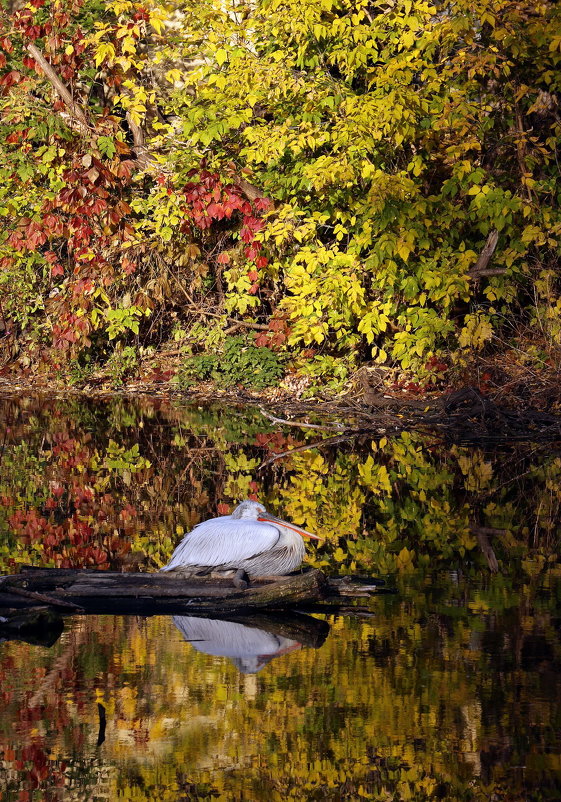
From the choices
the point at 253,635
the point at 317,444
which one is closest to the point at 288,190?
the point at 317,444

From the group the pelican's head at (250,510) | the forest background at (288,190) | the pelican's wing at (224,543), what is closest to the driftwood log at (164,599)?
the pelican's wing at (224,543)

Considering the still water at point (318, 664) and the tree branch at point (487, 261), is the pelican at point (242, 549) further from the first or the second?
the tree branch at point (487, 261)

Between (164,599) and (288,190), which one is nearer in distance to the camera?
(164,599)

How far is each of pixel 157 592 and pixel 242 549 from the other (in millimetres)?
462

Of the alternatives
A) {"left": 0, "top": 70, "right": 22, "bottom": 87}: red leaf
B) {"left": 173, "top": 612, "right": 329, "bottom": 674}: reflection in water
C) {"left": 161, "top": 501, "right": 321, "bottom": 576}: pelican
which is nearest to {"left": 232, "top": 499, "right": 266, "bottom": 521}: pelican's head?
{"left": 161, "top": 501, "right": 321, "bottom": 576}: pelican

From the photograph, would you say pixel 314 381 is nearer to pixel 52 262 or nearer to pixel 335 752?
pixel 52 262

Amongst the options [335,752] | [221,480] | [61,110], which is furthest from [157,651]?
[61,110]

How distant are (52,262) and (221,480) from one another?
350 inches

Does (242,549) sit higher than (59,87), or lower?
higher

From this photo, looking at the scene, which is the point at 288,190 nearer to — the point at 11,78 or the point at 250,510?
the point at 11,78

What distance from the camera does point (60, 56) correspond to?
53.7ft

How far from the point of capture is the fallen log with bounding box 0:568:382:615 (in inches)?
227

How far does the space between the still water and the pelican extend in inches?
15.9

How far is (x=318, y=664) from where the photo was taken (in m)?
5.04
